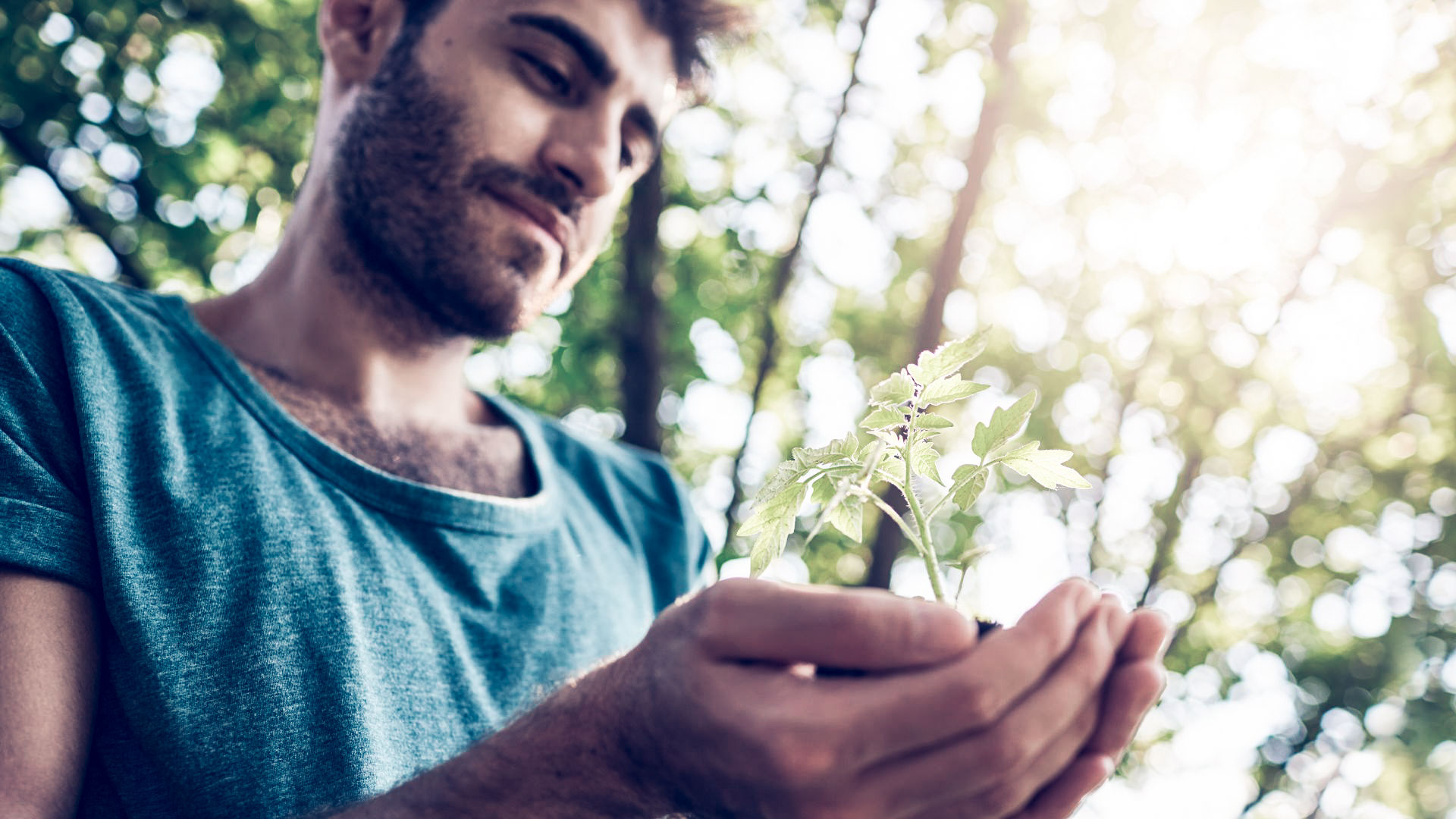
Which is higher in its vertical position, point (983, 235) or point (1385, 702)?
point (983, 235)

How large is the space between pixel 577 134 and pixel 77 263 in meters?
7.49

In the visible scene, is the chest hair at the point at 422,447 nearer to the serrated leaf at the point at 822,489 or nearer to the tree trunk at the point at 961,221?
the serrated leaf at the point at 822,489

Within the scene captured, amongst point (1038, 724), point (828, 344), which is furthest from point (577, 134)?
point (828, 344)

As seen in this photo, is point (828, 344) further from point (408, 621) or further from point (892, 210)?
point (408, 621)

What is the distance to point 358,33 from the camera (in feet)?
9.66

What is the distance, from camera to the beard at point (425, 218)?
8.10ft

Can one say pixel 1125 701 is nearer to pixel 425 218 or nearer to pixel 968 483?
pixel 968 483

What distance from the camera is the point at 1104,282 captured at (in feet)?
23.6

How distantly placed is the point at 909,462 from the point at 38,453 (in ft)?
5.68

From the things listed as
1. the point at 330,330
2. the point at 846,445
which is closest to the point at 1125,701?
the point at 846,445

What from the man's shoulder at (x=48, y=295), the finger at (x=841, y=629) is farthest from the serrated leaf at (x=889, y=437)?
the man's shoulder at (x=48, y=295)

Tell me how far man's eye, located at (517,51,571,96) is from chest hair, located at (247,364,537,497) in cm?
122

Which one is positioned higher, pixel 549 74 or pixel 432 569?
pixel 549 74

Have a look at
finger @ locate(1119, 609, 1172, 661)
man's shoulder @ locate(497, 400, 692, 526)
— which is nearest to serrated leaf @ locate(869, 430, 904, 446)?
finger @ locate(1119, 609, 1172, 661)
